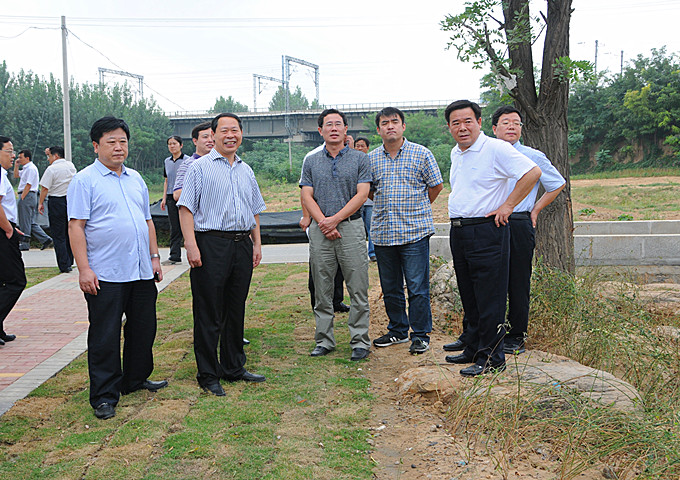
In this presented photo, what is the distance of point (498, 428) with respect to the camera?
11.6 feet

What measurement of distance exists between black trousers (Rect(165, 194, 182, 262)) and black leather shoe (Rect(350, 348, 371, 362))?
213 inches

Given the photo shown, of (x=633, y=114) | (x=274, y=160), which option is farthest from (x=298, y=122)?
(x=633, y=114)

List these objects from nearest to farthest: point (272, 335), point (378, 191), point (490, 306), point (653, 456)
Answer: point (653, 456)
point (490, 306)
point (378, 191)
point (272, 335)

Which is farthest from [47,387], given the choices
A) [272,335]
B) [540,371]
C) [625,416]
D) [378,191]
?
[625,416]

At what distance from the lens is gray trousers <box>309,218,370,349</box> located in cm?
527

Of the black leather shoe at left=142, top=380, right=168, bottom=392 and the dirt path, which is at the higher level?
the black leather shoe at left=142, top=380, right=168, bottom=392

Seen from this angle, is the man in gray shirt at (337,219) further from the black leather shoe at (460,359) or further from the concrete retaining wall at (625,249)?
the concrete retaining wall at (625,249)

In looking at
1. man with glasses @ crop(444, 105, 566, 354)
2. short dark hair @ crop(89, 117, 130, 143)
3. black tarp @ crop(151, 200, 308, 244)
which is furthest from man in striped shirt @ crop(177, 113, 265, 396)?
black tarp @ crop(151, 200, 308, 244)

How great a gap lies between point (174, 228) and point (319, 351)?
18.3ft

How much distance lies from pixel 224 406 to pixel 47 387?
4.85ft

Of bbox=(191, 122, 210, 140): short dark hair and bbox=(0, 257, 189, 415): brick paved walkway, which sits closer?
bbox=(0, 257, 189, 415): brick paved walkway

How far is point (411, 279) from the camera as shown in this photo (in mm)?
5383

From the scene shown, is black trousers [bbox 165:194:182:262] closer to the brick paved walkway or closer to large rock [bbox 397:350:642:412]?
the brick paved walkway

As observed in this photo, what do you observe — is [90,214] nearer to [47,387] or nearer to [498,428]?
[47,387]
